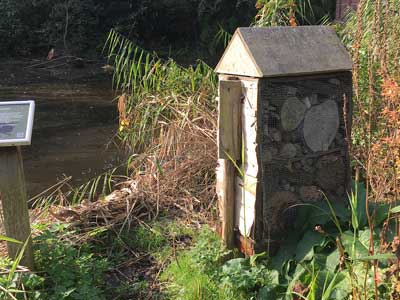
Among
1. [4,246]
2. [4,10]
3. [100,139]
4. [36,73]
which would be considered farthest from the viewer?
[4,10]

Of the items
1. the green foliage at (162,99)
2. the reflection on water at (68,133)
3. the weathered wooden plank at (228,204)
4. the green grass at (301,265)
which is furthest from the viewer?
the reflection on water at (68,133)

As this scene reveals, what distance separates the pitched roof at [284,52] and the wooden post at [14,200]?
1.29 m

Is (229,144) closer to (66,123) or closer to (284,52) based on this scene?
(284,52)

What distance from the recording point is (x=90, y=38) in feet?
65.1

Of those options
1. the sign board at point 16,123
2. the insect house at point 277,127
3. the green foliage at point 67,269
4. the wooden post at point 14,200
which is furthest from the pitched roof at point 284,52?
the green foliage at point 67,269

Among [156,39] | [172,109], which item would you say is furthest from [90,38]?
[172,109]

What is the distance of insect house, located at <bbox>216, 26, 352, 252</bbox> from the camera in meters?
2.81

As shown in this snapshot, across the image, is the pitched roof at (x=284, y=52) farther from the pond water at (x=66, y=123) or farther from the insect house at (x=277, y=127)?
the pond water at (x=66, y=123)

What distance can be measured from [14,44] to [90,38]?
9.24 ft

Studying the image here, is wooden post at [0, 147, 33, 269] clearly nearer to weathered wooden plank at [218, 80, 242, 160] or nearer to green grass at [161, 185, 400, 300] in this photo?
green grass at [161, 185, 400, 300]

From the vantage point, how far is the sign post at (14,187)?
107 inches

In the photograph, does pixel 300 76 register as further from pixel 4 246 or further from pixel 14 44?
pixel 14 44

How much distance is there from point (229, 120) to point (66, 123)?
6602 mm

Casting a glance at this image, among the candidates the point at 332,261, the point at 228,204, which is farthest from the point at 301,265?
the point at 228,204
